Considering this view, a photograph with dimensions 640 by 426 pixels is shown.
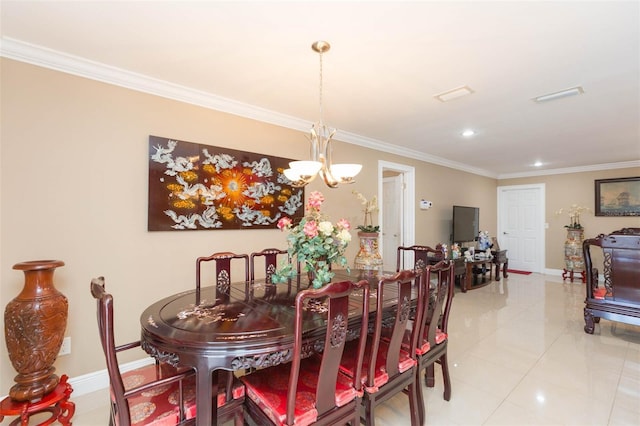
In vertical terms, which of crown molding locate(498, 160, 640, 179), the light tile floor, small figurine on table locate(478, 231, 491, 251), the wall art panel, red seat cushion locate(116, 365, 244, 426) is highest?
crown molding locate(498, 160, 640, 179)

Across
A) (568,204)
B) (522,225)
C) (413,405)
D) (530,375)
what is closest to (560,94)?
(530,375)

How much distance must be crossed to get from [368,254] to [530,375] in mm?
1957

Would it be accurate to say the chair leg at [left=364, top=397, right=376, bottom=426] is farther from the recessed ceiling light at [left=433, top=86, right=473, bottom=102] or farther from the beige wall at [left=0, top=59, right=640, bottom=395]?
the recessed ceiling light at [left=433, top=86, right=473, bottom=102]

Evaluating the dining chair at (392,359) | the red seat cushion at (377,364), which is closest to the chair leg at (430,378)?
the dining chair at (392,359)

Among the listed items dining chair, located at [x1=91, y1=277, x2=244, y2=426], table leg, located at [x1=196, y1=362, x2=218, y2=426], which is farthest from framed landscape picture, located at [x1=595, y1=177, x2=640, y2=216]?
table leg, located at [x1=196, y1=362, x2=218, y2=426]

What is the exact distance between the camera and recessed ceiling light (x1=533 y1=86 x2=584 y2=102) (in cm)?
261

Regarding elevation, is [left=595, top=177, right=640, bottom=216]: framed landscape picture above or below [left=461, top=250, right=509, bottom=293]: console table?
above

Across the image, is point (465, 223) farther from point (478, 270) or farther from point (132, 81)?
point (132, 81)

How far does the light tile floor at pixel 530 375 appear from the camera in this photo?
1.99 meters

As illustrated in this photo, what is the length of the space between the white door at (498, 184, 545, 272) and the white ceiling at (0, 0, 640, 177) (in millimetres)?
3937

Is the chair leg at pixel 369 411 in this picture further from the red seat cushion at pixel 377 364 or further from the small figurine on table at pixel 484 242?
the small figurine on table at pixel 484 242

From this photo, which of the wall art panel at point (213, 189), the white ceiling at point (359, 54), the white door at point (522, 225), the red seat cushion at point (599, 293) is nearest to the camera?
the white ceiling at point (359, 54)

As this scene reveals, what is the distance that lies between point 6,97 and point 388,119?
3267 millimetres

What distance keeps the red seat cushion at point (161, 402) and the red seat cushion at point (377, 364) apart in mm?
586
